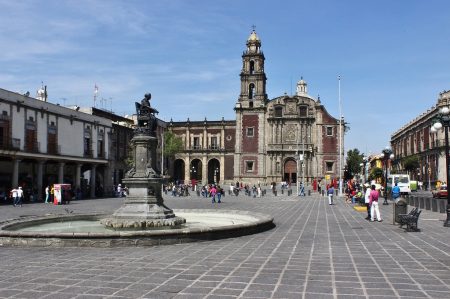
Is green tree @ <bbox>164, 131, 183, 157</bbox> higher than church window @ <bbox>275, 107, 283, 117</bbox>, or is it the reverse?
church window @ <bbox>275, 107, 283, 117</bbox>

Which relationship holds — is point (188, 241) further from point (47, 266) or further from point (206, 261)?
point (47, 266)

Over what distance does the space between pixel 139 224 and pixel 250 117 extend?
A: 63.0 metres

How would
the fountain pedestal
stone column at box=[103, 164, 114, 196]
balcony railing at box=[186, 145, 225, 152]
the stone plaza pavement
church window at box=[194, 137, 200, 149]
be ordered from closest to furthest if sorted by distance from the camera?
the stone plaza pavement → the fountain pedestal → stone column at box=[103, 164, 114, 196] → balcony railing at box=[186, 145, 225, 152] → church window at box=[194, 137, 200, 149]

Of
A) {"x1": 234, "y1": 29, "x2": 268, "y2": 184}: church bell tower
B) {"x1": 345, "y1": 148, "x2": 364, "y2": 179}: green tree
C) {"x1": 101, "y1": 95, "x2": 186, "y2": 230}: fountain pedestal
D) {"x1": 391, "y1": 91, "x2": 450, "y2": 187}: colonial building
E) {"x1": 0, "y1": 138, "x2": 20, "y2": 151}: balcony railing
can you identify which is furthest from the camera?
{"x1": 345, "y1": 148, "x2": 364, "y2": 179}: green tree

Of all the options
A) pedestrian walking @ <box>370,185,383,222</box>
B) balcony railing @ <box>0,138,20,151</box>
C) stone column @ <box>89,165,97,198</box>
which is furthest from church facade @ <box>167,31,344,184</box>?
pedestrian walking @ <box>370,185,383,222</box>

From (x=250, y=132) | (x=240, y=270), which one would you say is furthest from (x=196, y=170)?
(x=240, y=270)

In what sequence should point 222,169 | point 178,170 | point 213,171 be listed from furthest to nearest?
point 178,170
point 213,171
point 222,169

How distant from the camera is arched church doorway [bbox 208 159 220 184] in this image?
3295 inches

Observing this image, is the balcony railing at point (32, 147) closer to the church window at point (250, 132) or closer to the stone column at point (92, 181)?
the stone column at point (92, 181)

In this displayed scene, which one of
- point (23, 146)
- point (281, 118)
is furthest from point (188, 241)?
point (281, 118)

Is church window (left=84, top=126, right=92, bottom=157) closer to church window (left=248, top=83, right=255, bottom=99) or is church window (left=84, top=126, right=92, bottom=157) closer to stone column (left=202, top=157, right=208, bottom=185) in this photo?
church window (left=248, top=83, right=255, bottom=99)

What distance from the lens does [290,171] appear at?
74188 millimetres

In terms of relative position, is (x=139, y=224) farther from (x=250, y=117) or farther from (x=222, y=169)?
(x=222, y=169)

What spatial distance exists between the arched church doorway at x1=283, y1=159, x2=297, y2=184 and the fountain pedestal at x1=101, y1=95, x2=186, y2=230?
60378 millimetres
